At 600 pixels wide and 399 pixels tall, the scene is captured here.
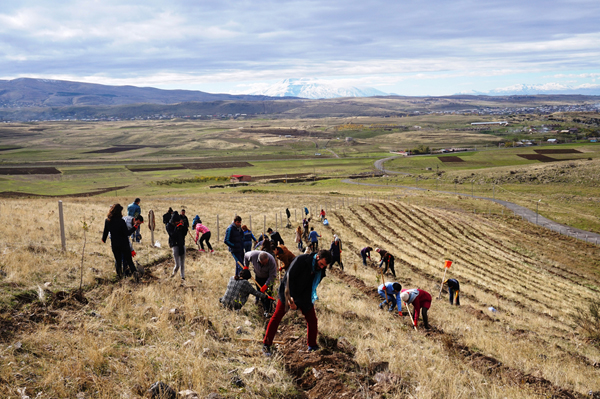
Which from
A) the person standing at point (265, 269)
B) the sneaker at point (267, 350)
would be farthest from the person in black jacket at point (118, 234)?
the sneaker at point (267, 350)

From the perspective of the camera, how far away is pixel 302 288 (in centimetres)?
692

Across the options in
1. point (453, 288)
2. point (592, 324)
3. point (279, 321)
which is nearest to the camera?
point (279, 321)

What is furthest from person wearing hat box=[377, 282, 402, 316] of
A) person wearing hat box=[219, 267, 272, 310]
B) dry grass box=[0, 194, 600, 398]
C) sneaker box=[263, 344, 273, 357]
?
sneaker box=[263, 344, 273, 357]

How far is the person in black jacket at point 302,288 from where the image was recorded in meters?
6.84

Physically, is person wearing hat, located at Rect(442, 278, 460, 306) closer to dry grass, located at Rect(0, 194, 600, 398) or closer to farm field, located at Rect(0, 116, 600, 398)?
farm field, located at Rect(0, 116, 600, 398)

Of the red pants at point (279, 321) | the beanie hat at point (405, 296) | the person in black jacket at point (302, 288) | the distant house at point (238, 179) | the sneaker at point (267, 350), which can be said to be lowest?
the distant house at point (238, 179)

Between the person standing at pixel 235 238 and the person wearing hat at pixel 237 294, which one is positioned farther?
the person standing at pixel 235 238

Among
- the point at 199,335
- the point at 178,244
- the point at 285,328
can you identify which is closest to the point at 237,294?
the point at 285,328

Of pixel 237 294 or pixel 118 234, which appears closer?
pixel 237 294

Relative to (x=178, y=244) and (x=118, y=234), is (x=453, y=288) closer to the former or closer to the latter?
(x=178, y=244)

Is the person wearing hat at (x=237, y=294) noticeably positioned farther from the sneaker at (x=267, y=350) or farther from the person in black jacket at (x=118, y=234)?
the person in black jacket at (x=118, y=234)

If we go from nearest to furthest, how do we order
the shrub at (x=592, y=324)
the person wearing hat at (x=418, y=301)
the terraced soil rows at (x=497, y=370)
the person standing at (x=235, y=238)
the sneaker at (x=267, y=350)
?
the sneaker at (x=267, y=350), the terraced soil rows at (x=497, y=370), the person wearing hat at (x=418, y=301), the person standing at (x=235, y=238), the shrub at (x=592, y=324)

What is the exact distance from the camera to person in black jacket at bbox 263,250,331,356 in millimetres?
6836

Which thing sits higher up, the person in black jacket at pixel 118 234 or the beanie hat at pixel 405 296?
the person in black jacket at pixel 118 234
